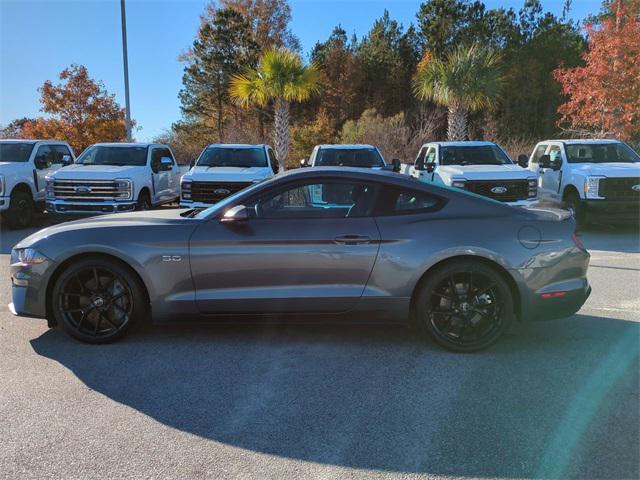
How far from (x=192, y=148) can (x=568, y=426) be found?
32645mm

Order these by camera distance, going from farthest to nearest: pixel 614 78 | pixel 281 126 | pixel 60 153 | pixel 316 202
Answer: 1. pixel 281 126
2. pixel 614 78
3. pixel 60 153
4. pixel 316 202

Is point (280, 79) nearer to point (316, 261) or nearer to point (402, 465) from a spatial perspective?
point (316, 261)

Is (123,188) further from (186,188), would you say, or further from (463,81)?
(463,81)

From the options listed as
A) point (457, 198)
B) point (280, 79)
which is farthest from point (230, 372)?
point (280, 79)

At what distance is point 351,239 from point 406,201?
1.99 ft

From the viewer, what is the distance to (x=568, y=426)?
333 cm

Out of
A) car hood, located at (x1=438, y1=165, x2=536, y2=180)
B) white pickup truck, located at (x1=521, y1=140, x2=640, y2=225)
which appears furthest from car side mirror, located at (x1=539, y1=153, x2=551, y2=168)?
car hood, located at (x1=438, y1=165, x2=536, y2=180)

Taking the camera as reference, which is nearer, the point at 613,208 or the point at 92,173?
the point at 613,208

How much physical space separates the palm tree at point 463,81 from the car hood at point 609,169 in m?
8.74

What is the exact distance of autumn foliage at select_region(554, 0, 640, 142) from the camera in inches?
695

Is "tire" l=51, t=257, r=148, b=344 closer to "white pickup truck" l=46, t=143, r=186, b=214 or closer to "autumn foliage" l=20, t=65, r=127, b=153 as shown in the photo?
"white pickup truck" l=46, t=143, r=186, b=214

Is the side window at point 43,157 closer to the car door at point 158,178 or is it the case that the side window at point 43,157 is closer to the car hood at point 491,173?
the car door at point 158,178

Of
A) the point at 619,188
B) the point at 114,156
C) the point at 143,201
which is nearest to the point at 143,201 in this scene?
the point at 143,201

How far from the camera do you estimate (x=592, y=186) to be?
36.4 ft
